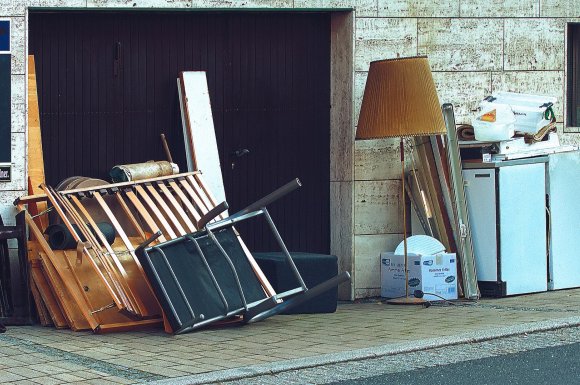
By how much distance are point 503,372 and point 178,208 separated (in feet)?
10.9

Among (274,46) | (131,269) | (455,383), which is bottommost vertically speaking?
(455,383)

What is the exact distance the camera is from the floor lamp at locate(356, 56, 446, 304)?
1082 centimetres

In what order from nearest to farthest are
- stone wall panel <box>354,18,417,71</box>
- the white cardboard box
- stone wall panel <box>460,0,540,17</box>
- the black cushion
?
the black cushion
the white cardboard box
stone wall panel <box>354,18,417,71</box>
stone wall panel <box>460,0,540,17</box>

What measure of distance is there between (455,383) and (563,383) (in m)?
0.67

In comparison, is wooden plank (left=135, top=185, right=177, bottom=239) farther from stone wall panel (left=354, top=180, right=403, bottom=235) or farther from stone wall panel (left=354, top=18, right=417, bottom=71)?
stone wall panel (left=354, top=18, right=417, bottom=71)

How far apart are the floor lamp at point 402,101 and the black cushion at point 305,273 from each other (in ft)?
3.11

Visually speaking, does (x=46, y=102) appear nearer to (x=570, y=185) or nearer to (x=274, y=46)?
(x=274, y=46)

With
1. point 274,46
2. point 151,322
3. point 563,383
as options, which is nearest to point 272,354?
point 151,322

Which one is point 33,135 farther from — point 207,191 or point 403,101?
point 403,101

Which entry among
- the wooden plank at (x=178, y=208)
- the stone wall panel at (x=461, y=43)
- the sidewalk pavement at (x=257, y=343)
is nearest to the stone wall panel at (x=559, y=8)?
the stone wall panel at (x=461, y=43)

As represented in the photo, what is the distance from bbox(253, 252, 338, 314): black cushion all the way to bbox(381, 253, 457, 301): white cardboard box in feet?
3.01

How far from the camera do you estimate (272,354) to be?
27.7 ft

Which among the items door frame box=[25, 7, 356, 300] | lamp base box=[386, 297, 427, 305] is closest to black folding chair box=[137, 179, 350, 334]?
lamp base box=[386, 297, 427, 305]

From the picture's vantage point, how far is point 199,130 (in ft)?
36.3
